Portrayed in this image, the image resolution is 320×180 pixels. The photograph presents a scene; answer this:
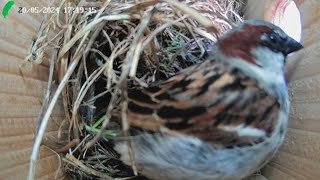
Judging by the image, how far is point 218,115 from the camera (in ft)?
2.54

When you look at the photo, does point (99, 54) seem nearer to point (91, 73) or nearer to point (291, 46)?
point (91, 73)

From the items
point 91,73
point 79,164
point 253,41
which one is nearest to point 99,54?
point 91,73

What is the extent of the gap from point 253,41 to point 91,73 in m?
0.37

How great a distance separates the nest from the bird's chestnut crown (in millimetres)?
→ 76

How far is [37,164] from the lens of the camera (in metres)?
0.90

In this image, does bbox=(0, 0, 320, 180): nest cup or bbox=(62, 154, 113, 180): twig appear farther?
bbox=(62, 154, 113, 180): twig

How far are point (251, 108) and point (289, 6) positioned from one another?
38 cm

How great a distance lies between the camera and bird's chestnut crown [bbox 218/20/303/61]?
86 centimetres

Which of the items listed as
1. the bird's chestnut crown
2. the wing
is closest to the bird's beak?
the bird's chestnut crown

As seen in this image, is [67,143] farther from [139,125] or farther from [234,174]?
[234,174]

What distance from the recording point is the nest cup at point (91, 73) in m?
0.85

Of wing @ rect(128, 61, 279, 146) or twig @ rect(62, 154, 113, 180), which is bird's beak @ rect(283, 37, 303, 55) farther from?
twig @ rect(62, 154, 113, 180)

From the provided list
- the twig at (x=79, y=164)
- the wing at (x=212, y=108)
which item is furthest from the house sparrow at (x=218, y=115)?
the twig at (x=79, y=164)

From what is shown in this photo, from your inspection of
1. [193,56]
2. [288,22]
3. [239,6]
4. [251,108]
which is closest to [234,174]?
[251,108]
